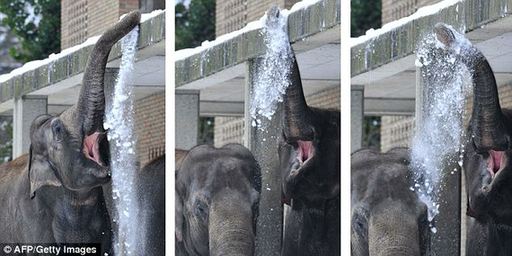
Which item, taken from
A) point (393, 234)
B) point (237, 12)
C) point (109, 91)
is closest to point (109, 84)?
point (109, 91)

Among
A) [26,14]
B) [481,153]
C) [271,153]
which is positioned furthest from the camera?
[26,14]

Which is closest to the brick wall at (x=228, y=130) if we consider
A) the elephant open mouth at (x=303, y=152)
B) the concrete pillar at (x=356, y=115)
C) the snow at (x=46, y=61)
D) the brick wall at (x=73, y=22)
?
the elephant open mouth at (x=303, y=152)

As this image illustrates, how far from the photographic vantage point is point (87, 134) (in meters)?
15.5

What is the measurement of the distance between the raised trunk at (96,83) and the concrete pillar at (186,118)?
24.1 inches

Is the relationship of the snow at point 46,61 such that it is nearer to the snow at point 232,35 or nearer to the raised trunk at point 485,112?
the snow at point 232,35

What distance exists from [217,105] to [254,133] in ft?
1.09

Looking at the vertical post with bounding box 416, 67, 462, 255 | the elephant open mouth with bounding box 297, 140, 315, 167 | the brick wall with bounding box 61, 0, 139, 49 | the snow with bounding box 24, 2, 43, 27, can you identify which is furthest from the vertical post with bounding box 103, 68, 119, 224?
the vertical post with bounding box 416, 67, 462, 255

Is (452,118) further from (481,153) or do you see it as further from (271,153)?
(271,153)

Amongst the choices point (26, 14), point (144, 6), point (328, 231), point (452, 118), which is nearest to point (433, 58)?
point (452, 118)

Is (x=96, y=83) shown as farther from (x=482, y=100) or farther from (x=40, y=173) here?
(x=482, y=100)

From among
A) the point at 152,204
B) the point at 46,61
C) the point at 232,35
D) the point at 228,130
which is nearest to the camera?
the point at 228,130

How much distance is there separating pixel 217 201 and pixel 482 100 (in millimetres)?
2359

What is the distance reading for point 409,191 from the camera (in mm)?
14164

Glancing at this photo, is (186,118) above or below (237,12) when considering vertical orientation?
below
